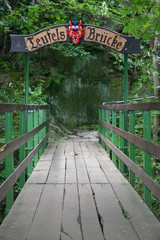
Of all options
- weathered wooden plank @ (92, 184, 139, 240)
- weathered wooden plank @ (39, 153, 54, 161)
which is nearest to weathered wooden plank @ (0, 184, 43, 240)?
weathered wooden plank @ (92, 184, 139, 240)

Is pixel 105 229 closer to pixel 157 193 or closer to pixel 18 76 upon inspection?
pixel 157 193

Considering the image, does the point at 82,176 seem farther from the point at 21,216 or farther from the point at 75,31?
the point at 75,31

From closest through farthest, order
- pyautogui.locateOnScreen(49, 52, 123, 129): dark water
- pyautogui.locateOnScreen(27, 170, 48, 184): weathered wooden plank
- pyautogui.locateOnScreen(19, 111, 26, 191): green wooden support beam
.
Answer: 1. pyautogui.locateOnScreen(19, 111, 26, 191): green wooden support beam
2. pyautogui.locateOnScreen(27, 170, 48, 184): weathered wooden plank
3. pyautogui.locateOnScreen(49, 52, 123, 129): dark water

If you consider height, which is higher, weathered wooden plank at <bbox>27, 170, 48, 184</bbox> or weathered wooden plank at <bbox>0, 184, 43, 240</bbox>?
weathered wooden plank at <bbox>27, 170, 48, 184</bbox>

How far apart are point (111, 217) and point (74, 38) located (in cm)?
521

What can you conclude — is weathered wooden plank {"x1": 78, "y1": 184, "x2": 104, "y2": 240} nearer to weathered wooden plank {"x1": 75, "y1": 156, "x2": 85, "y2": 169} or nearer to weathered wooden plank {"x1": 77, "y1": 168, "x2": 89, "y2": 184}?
weathered wooden plank {"x1": 77, "y1": 168, "x2": 89, "y2": 184}

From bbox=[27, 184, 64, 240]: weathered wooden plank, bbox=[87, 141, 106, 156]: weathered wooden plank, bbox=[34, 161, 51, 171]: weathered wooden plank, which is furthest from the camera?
bbox=[87, 141, 106, 156]: weathered wooden plank

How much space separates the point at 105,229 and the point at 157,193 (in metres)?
0.58

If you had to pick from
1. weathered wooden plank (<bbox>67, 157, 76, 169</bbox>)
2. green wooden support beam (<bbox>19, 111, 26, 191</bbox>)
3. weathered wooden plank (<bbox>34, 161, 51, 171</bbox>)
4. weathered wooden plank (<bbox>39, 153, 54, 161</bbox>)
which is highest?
green wooden support beam (<bbox>19, 111, 26, 191</bbox>)

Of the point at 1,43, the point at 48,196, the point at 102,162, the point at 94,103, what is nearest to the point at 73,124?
the point at 94,103

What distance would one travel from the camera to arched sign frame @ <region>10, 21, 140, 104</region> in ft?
24.0

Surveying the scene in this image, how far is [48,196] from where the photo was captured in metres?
3.93

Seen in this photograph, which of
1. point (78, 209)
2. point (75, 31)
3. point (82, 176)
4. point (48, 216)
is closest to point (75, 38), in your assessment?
point (75, 31)

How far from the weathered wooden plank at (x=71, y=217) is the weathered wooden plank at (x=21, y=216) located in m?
0.34
